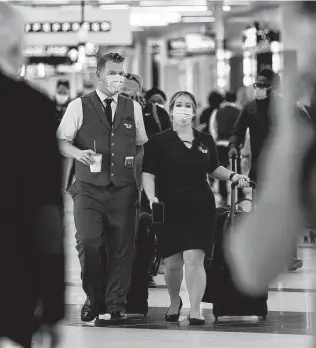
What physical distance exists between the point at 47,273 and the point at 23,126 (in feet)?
1.58

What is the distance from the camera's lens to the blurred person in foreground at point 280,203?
2.62m

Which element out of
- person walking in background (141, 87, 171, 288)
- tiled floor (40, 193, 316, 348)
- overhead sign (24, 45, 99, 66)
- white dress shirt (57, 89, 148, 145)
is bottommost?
tiled floor (40, 193, 316, 348)

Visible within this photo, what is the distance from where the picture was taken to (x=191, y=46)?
34.8 m

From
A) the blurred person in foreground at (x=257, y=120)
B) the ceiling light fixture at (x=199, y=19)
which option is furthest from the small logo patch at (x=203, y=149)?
the ceiling light fixture at (x=199, y=19)

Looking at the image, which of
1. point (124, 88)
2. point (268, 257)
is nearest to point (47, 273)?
point (268, 257)

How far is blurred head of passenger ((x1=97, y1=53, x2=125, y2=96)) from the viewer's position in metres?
8.35

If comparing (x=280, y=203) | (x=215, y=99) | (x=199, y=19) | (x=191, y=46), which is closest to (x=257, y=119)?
(x=215, y=99)

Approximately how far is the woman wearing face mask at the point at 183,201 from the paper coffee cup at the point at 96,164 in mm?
433

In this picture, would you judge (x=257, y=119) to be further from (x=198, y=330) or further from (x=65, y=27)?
(x=65, y=27)

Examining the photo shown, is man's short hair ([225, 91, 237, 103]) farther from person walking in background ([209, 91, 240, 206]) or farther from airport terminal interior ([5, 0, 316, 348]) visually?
airport terminal interior ([5, 0, 316, 348])

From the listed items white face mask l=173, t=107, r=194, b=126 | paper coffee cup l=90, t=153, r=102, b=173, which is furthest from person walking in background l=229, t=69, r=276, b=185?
paper coffee cup l=90, t=153, r=102, b=173

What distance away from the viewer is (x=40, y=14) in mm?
22344

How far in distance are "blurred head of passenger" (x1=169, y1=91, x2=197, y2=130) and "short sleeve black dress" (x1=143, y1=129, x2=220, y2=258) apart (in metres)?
0.17

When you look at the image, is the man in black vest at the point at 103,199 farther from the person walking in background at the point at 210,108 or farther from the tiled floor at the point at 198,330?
the person walking in background at the point at 210,108
